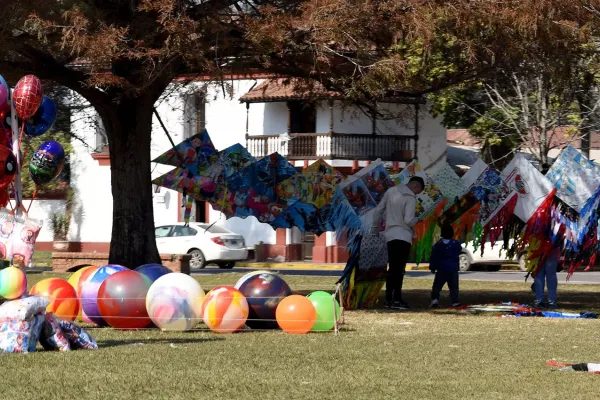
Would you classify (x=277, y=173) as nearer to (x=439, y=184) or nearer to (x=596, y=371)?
(x=439, y=184)

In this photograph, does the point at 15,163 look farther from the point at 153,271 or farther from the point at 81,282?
the point at 153,271

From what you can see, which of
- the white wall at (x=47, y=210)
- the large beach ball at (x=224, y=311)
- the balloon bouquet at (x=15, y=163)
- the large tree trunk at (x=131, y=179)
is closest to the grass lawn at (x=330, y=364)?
the large beach ball at (x=224, y=311)

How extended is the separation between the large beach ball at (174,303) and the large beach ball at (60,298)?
1.16 m

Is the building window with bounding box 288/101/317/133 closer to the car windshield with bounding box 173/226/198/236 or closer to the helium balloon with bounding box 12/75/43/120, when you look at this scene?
the car windshield with bounding box 173/226/198/236

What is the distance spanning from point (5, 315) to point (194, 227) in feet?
86.7

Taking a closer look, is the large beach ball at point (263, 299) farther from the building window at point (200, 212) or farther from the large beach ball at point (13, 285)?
the building window at point (200, 212)

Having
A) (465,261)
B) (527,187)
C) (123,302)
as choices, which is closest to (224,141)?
(465,261)

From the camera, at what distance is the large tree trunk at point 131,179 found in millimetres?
17062

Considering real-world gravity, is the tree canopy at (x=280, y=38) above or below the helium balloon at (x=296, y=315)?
above

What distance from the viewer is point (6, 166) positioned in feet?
33.7

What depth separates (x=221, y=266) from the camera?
3628 centimetres

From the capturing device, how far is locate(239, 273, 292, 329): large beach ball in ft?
40.1

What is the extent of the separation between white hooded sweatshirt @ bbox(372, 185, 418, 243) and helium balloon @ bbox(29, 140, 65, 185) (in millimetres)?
4924

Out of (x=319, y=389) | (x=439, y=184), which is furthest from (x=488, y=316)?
(x=319, y=389)
